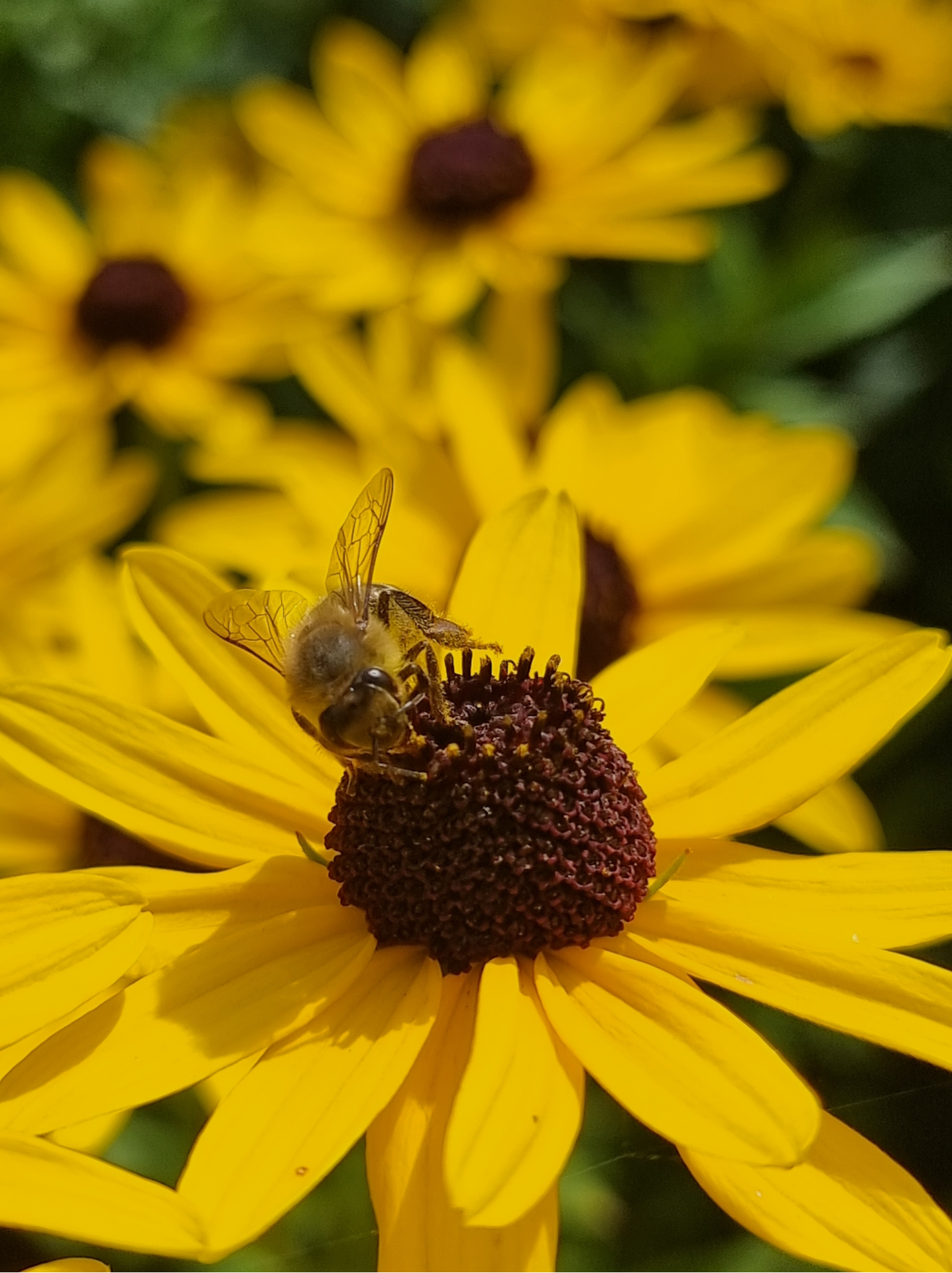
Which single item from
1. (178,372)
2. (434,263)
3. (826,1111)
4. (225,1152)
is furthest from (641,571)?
(225,1152)

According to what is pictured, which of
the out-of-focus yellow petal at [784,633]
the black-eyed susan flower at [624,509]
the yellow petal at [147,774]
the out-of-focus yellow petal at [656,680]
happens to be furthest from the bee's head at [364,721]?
the out-of-focus yellow petal at [784,633]

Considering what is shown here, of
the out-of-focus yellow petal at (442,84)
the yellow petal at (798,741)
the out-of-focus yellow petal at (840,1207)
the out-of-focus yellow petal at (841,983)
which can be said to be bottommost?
the out-of-focus yellow petal at (840,1207)

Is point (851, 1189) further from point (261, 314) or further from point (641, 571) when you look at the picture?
point (261, 314)

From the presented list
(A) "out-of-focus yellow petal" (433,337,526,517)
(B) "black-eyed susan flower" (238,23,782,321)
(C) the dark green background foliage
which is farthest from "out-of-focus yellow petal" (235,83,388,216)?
(A) "out-of-focus yellow petal" (433,337,526,517)

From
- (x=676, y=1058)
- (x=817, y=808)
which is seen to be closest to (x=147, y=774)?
(x=676, y=1058)

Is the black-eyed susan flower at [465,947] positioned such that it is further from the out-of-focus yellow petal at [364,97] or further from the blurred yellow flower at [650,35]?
the blurred yellow flower at [650,35]

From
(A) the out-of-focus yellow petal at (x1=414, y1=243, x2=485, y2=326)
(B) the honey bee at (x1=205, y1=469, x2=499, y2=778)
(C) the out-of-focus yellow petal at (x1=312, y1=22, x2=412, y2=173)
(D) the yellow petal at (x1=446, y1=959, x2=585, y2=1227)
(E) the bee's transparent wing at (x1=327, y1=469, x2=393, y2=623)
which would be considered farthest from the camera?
(C) the out-of-focus yellow petal at (x1=312, y1=22, x2=412, y2=173)

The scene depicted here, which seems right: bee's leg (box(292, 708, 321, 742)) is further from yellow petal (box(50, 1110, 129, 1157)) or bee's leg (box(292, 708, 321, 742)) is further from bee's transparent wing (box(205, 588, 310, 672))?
yellow petal (box(50, 1110, 129, 1157))
